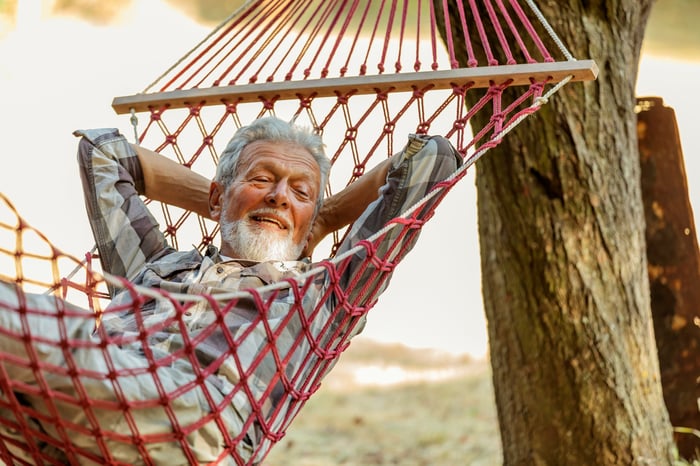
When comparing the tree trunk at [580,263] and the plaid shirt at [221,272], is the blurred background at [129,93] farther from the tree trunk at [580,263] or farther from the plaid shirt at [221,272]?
the plaid shirt at [221,272]

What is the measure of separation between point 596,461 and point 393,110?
13.3ft

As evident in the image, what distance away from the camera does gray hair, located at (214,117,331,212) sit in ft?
7.43

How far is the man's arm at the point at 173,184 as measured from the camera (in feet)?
7.69

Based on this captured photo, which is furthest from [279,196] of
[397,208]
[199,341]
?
[199,341]

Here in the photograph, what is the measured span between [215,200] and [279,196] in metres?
0.24

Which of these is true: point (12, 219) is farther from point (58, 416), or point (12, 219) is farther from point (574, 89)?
point (58, 416)

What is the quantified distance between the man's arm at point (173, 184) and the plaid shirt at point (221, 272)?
3 centimetres

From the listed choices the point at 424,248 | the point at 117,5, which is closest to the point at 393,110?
the point at 424,248

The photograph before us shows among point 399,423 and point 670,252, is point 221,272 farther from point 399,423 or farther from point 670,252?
point 399,423

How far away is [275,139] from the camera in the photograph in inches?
89.0

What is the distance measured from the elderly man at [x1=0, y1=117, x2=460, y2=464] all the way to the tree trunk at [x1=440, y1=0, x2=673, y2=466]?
25.9 inches

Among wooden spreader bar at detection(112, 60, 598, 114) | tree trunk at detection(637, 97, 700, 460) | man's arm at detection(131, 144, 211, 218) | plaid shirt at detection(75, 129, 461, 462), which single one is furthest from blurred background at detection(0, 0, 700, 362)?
plaid shirt at detection(75, 129, 461, 462)

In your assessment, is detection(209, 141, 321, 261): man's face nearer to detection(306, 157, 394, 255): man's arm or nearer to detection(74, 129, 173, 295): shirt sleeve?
detection(306, 157, 394, 255): man's arm

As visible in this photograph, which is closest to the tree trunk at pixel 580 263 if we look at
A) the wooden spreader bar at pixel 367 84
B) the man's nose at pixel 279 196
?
the wooden spreader bar at pixel 367 84
